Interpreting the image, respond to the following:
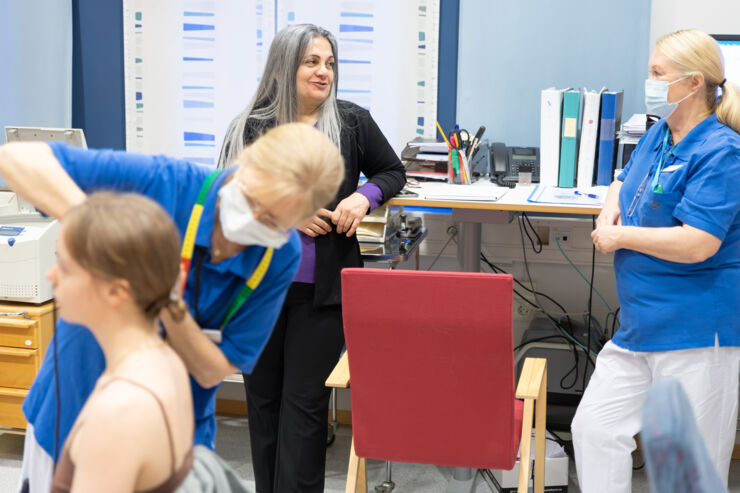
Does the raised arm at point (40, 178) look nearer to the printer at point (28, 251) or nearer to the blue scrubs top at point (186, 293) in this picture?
the blue scrubs top at point (186, 293)

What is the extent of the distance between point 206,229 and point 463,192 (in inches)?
62.6

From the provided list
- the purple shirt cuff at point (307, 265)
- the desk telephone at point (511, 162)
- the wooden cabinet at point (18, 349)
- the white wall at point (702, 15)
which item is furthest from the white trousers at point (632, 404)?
the wooden cabinet at point (18, 349)

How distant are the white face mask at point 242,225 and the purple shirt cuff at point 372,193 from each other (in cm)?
122

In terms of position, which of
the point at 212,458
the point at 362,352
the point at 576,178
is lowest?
the point at 362,352

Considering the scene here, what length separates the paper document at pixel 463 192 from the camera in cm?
273

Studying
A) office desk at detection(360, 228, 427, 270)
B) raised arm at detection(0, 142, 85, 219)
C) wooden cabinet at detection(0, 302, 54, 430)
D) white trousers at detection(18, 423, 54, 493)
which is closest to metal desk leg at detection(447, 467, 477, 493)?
office desk at detection(360, 228, 427, 270)

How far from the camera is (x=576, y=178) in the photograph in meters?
3.09

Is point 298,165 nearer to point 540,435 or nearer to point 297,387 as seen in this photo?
point 297,387

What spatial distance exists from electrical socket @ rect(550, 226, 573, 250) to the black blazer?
101 cm

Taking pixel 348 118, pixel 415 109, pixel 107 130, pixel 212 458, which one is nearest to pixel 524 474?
pixel 348 118

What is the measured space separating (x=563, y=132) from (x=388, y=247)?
743 millimetres

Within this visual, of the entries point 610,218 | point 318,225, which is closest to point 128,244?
point 318,225

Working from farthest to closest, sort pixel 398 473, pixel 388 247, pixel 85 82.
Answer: pixel 85 82 → pixel 398 473 → pixel 388 247

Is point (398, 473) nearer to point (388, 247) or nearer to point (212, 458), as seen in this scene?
point (388, 247)
